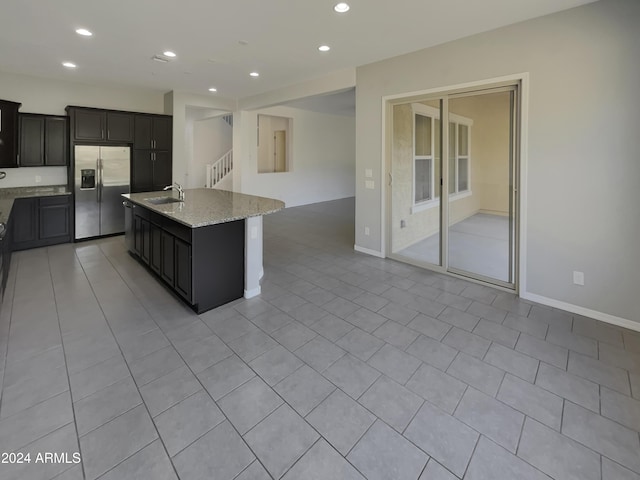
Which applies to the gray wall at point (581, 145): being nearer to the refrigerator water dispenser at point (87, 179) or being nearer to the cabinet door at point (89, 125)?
the cabinet door at point (89, 125)

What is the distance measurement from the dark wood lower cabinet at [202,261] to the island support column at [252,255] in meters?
0.05

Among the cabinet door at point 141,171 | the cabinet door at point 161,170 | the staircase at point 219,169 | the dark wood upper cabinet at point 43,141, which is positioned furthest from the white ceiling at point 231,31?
the staircase at point 219,169

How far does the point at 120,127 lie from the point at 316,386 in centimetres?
596

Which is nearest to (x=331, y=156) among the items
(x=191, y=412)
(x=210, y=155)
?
(x=210, y=155)

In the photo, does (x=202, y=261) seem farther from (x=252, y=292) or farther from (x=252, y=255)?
(x=252, y=292)

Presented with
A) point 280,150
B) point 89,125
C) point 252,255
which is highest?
point 280,150

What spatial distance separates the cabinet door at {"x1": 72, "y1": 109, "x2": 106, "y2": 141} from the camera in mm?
5473

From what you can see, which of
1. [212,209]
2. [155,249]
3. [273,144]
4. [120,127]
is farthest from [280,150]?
[212,209]

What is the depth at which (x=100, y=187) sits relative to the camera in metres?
5.74

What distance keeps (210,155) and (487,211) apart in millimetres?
9276

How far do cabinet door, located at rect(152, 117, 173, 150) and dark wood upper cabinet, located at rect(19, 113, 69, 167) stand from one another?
1.38 m

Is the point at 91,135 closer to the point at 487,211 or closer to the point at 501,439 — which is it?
the point at 487,211

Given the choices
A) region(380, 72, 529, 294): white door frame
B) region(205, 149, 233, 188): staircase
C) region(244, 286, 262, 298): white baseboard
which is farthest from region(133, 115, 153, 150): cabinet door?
region(380, 72, 529, 294): white door frame

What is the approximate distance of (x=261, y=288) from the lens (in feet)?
12.3
